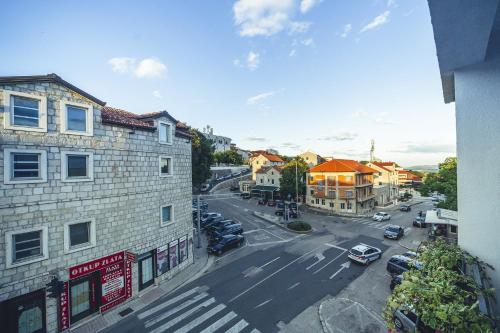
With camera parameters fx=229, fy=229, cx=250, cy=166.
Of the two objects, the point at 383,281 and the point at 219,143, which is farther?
the point at 219,143

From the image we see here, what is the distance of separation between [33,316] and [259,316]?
39.7 ft

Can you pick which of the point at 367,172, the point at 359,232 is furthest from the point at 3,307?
the point at 367,172

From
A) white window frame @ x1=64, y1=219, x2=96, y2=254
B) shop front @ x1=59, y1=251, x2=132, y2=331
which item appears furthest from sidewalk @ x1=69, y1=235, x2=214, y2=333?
white window frame @ x1=64, y1=219, x2=96, y2=254

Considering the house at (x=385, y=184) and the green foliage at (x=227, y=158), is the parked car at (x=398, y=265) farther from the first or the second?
the green foliage at (x=227, y=158)

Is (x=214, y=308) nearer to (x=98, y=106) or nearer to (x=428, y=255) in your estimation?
(x=428, y=255)

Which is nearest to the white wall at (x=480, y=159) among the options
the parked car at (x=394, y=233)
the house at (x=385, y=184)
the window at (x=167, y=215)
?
the window at (x=167, y=215)

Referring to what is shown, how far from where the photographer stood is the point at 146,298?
616 inches

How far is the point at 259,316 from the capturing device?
13.3 m

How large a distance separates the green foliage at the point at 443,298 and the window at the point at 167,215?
1608cm

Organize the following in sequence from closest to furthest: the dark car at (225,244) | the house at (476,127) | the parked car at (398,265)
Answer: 1. the house at (476,127)
2. the parked car at (398,265)
3. the dark car at (225,244)

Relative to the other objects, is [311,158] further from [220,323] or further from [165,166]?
[220,323]

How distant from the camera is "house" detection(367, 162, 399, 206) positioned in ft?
166

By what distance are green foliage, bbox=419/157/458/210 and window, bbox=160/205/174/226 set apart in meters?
27.0

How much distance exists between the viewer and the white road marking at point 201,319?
1236 cm
